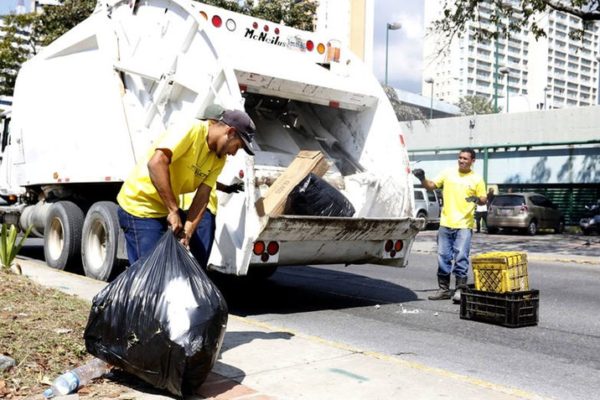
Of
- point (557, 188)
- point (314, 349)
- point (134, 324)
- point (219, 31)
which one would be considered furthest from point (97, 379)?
point (557, 188)

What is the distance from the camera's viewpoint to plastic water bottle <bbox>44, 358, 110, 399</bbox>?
375 cm

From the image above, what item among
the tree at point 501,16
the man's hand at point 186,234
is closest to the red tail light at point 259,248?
the man's hand at point 186,234

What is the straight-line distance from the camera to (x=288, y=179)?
6570 millimetres

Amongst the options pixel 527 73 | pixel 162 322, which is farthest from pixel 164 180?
pixel 527 73

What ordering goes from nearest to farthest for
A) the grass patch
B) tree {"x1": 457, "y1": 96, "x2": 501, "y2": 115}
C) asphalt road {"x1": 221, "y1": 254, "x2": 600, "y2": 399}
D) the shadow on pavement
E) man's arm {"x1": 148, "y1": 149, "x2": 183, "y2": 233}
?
the grass patch, man's arm {"x1": 148, "y1": 149, "x2": 183, "y2": 233}, asphalt road {"x1": 221, "y1": 254, "x2": 600, "y2": 399}, the shadow on pavement, tree {"x1": 457, "y1": 96, "x2": 501, "y2": 115}

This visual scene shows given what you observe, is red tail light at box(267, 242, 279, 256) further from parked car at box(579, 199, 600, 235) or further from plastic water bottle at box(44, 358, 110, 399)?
parked car at box(579, 199, 600, 235)

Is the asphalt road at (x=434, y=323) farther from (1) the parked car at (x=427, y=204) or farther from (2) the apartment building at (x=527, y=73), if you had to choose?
(2) the apartment building at (x=527, y=73)

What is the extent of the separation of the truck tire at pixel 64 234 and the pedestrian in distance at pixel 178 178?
4520 mm

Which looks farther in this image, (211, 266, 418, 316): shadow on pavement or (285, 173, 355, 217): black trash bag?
(211, 266, 418, 316): shadow on pavement

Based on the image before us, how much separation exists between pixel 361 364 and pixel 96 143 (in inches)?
190

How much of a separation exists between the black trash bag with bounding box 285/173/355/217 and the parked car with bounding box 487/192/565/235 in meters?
15.8

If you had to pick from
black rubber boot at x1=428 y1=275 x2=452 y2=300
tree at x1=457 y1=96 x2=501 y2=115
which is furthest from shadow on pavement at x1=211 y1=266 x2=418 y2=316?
tree at x1=457 y1=96 x2=501 y2=115

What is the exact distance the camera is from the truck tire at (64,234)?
8.77 m

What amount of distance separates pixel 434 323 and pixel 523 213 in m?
15.8
